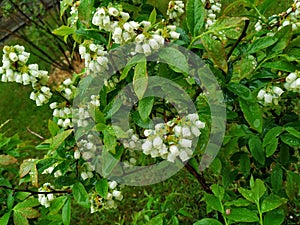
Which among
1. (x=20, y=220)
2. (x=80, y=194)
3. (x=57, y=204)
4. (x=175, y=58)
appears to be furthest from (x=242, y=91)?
(x=20, y=220)

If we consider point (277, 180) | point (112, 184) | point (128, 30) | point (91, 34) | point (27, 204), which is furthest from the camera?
point (277, 180)

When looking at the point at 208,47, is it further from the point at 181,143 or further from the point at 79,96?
the point at 79,96

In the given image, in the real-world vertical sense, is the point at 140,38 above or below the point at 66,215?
above

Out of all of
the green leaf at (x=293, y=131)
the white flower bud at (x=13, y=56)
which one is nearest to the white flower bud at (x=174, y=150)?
the white flower bud at (x=13, y=56)

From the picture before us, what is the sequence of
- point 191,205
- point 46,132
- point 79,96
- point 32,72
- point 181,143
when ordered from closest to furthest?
1. point 181,143
2. point 32,72
3. point 79,96
4. point 191,205
5. point 46,132

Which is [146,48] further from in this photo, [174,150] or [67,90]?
[67,90]

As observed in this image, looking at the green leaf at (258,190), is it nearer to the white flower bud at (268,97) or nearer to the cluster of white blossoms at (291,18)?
the white flower bud at (268,97)

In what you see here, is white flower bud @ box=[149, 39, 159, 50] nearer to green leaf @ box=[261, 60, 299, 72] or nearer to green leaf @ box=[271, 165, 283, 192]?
green leaf @ box=[261, 60, 299, 72]

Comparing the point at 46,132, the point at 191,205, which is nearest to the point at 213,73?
the point at 191,205
